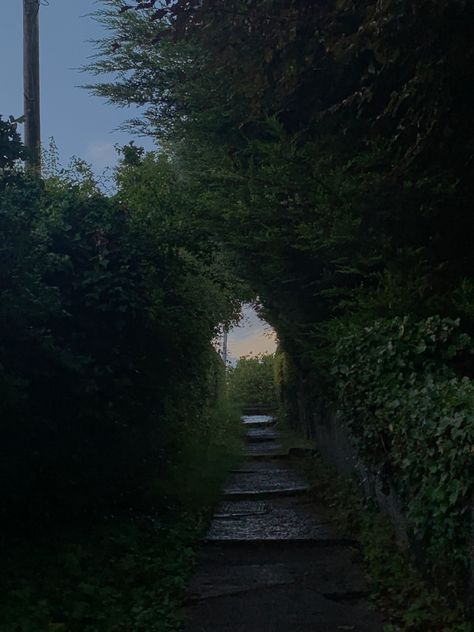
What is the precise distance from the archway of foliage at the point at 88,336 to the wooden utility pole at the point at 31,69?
143cm

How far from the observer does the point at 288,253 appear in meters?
8.47

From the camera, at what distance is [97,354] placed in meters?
7.22

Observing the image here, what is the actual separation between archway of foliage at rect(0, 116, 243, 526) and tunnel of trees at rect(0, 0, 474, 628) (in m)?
0.02

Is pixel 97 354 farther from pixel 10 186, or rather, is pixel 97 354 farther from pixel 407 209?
pixel 407 209

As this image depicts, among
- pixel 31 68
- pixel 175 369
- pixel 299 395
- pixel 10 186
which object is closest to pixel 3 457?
pixel 10 186

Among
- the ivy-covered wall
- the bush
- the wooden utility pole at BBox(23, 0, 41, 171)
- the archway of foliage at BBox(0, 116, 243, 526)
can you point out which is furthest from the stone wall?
the bush

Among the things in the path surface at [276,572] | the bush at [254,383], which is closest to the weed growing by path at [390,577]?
the path surface at [276,572]

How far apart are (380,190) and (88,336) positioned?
2949 millimetres

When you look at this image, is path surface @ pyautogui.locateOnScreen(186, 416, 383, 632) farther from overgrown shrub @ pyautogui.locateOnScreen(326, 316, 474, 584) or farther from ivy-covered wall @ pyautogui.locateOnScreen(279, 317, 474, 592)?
overgrown shrub @ pyautogui.locateOnScreen(326, 316, 474, 584)

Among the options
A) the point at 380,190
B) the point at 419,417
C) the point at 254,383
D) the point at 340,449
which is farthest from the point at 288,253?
the point at 254,383

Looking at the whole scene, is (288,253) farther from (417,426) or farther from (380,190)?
(417,426)

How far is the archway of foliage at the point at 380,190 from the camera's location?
16.0ft

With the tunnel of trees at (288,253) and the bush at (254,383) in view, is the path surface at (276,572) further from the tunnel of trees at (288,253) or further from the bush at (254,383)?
the bush at (254,383)

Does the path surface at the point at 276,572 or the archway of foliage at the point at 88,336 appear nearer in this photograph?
the path surface at the point at 276,572
